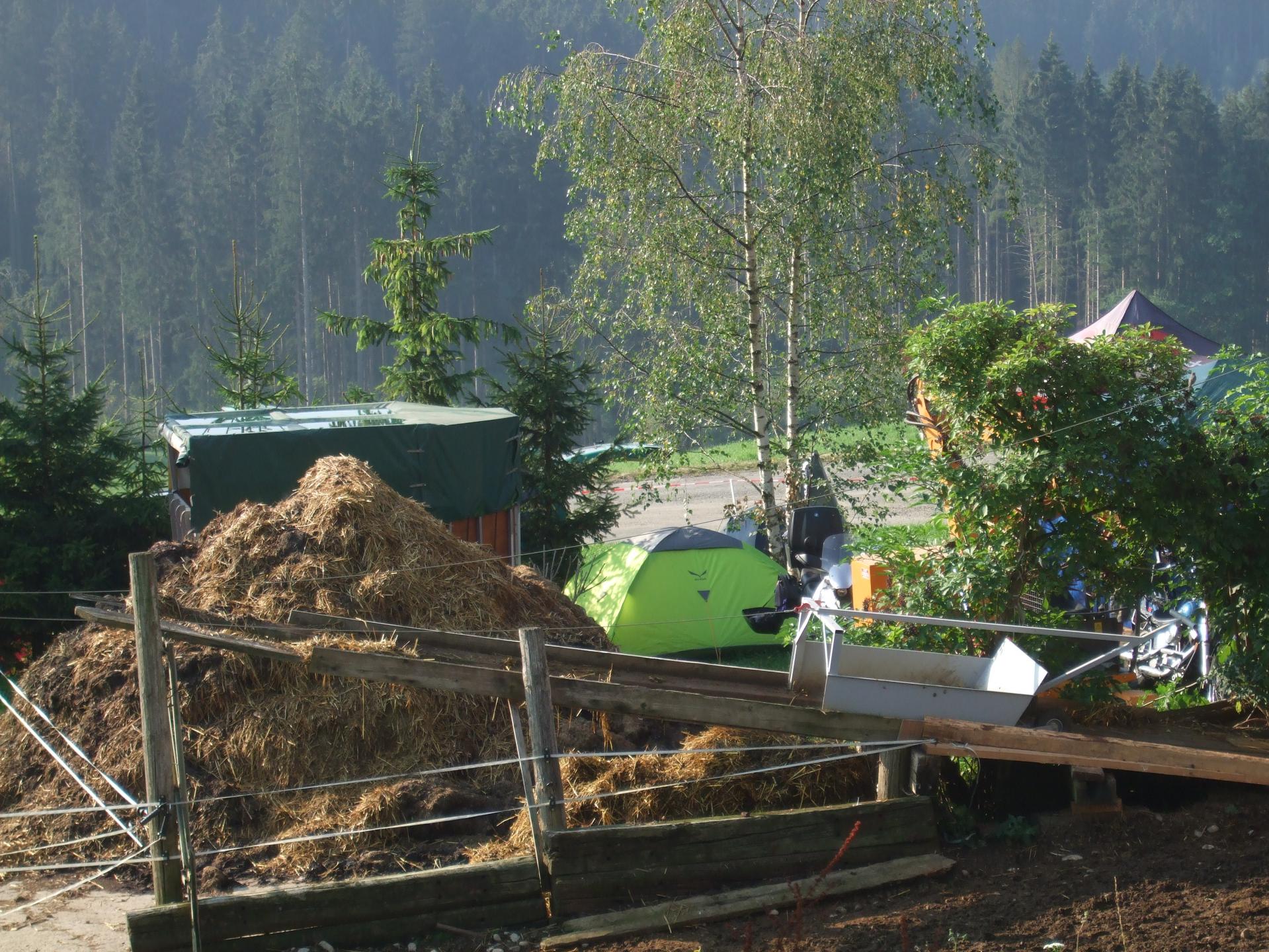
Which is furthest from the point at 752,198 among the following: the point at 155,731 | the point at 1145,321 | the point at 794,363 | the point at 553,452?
the point at 155,731

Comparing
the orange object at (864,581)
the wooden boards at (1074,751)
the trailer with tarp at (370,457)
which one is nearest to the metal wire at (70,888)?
the wooden boards at (1074,751)

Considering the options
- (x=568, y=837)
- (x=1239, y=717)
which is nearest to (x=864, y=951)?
(x=568, y=837)

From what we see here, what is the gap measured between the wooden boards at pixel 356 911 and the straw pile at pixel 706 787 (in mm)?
696

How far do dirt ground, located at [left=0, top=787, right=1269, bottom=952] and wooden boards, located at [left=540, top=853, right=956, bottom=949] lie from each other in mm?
Result: 56

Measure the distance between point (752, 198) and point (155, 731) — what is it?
1003 cm

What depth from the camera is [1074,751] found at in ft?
20.6

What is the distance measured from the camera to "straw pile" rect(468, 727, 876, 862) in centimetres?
670

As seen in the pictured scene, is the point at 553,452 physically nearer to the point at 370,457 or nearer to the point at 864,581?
the point at 370,457

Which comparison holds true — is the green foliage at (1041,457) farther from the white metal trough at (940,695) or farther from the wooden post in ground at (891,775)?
the wooden post in ground at (891,775)

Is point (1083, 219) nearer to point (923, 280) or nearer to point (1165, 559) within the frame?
point (923, 280)

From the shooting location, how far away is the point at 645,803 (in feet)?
22.1

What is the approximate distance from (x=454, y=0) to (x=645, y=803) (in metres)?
110

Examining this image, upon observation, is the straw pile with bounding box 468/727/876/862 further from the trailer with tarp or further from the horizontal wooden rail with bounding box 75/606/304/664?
the trailer with tarp

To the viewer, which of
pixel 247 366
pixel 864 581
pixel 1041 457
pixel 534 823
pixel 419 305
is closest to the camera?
pixel 534 823
